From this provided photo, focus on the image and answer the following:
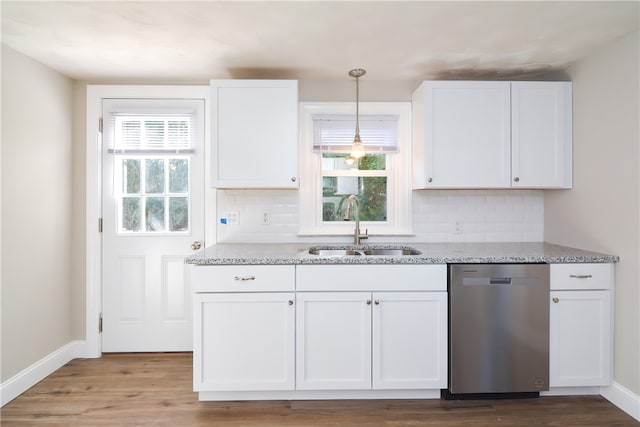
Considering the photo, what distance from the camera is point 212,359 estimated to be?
2127 millimetres

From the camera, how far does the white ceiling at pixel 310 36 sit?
1.82 meters

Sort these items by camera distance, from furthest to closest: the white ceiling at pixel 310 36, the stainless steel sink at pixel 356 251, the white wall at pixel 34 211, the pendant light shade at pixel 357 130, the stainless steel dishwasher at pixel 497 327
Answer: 1. the stainless steel sink at pixel 356 251
2. the pendant light shade at pixel 357 130
3. the white wall at pixel 34 211
4. the stainless steel dishwasher at pixel 497 327
5. the white ceiling at pixel 310 36

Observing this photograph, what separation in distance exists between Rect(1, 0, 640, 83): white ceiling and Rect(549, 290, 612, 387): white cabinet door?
5.34 feet

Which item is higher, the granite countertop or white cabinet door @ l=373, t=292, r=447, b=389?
the granite countertop

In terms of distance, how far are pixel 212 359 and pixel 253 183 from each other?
121cm

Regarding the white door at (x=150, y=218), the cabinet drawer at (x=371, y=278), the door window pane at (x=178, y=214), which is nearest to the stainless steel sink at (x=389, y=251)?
the cabinet drawer at (x=371, y=278)

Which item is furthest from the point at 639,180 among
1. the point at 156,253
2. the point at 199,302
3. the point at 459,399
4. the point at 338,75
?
the point at 156,253

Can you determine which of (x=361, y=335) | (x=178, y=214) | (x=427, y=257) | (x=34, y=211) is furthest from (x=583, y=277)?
(x=34, y=211)

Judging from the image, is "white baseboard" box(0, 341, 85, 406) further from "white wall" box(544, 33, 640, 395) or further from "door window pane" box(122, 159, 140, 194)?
"white wall" box(544, 33, 640, 395)

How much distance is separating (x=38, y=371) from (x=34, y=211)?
1.15 metres

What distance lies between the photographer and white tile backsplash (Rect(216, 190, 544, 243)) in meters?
2.85

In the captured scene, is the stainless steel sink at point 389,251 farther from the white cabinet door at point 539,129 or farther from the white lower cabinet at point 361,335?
the white cabinet door at point 539,129

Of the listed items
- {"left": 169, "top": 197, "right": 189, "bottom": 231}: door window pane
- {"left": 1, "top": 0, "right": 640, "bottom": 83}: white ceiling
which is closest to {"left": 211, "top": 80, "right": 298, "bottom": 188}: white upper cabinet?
{"left": 1, "top": 0, "right": 640, "bottom": 83}: white ceiling

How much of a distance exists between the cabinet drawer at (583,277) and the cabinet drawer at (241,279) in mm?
1692
